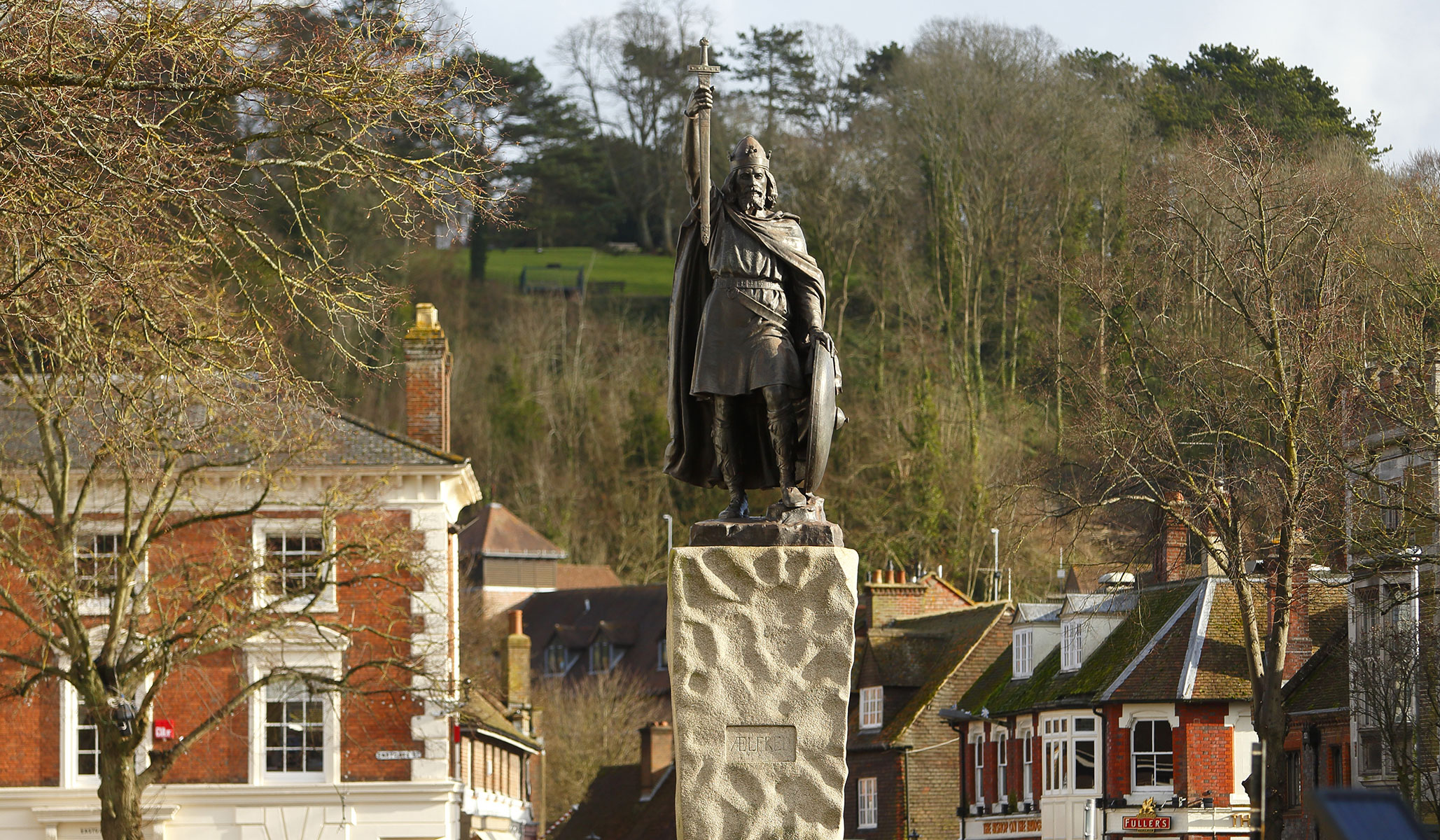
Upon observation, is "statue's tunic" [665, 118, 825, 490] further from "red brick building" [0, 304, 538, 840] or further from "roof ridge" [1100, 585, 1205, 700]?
"roof ridge" [1100, 585, 1205, 700]

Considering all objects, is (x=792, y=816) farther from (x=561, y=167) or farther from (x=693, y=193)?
(x=561, y=167)

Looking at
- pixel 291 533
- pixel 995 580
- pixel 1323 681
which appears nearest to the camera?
pixel 291 533

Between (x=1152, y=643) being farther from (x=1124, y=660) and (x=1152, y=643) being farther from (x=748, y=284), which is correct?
(x=748, y=284)

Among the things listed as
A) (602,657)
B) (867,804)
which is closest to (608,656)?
(602,657)

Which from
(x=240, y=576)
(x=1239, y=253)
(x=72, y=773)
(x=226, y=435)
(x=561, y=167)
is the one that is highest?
(x=561, y=167)

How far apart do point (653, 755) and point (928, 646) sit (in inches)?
408

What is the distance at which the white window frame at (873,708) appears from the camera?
156 ft

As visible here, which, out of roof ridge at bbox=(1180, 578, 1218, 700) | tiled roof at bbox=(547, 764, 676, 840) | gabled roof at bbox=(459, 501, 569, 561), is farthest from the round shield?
gabled roof at bbox=(459, 501, 569, 561)

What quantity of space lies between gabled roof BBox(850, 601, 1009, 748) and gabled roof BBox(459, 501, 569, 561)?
2970 cm

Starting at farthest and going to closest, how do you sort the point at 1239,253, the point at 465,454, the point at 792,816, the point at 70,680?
the point at 465,454, the point at 1239,253, the point at 70,680, the point at 792,816

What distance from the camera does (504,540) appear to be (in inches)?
3127

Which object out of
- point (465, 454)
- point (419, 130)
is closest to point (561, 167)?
point (465, 454)

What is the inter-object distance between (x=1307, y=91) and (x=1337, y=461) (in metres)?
24.6

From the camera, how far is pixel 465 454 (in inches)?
3024
